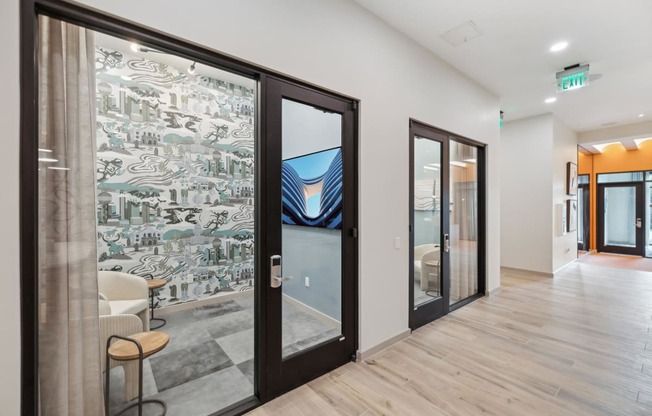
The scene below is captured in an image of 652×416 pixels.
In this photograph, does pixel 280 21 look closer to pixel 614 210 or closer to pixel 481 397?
pixel 481 397

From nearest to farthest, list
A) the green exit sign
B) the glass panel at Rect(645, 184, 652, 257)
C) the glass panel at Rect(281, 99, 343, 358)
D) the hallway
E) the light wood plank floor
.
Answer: the light wood plank floor < the glass panel at Rect(281, 99, 343, 358) < the green exit sign < the hallway < the glass panel at Rect(645, 184, 652, 257)

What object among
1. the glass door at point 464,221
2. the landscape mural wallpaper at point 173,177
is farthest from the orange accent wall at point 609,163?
the landscape mural wallpaper at point 173,177

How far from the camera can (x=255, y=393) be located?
2.19 metres

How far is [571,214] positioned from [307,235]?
7.45 metres

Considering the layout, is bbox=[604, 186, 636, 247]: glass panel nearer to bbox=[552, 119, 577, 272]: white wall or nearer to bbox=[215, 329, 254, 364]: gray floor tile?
bbox=[552, 119, 577, 272]: white wall

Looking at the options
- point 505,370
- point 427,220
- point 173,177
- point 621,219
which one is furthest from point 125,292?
point 621,219

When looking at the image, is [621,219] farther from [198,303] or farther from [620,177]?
[198,303]

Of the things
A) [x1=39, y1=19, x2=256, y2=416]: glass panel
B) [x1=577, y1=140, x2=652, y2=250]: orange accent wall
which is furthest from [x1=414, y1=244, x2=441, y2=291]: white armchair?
[x1=577, y1=140, x2=652, y2=250]: orange accent wall

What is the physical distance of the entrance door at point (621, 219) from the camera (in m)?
8.24

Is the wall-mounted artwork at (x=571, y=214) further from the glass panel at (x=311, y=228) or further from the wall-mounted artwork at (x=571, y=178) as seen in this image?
the glass panel at (x=311, y=228)

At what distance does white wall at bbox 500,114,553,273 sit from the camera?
6086mm

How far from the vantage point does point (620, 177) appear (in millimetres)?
8516

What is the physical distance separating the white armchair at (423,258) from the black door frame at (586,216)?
856cm

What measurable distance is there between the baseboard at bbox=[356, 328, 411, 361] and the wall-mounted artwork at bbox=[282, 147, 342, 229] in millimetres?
1268
